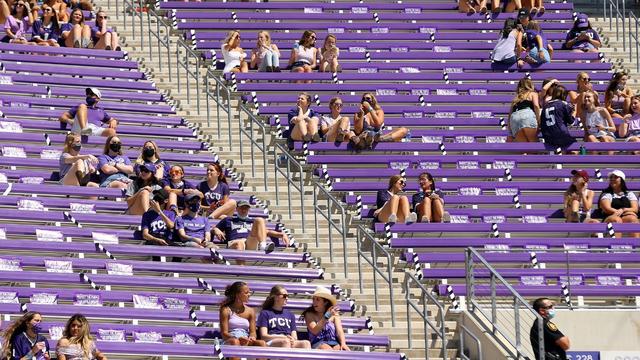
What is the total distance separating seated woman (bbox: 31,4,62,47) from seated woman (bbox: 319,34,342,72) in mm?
4033

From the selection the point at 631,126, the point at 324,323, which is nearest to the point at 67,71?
the point at 631,126

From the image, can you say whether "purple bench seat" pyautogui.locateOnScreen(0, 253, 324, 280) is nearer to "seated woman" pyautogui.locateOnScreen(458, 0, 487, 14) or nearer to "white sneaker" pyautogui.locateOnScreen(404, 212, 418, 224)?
"white sneaker" pyautogui.locateOnScreen(404, 212, 418, 224)

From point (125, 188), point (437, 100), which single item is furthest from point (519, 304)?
point (437, 100)

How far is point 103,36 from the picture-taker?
93.8ft

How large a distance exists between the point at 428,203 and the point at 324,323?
415 cm

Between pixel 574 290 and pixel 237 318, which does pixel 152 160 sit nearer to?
pixel 237 318

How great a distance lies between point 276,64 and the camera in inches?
1120

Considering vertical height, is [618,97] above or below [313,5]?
below

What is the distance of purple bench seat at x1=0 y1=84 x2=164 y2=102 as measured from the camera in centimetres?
2656

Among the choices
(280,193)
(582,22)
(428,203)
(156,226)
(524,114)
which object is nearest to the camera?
(156,226)

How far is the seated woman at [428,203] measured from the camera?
2367 centimetres

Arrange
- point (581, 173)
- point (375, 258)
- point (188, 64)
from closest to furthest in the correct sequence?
point (375, 258) → point (581, 173) → point (188, 64)

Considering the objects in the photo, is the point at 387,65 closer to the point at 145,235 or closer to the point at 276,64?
the point at 276,64

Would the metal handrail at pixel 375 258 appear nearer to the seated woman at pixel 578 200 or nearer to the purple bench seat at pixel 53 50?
the seated woman at pixel 578 200
